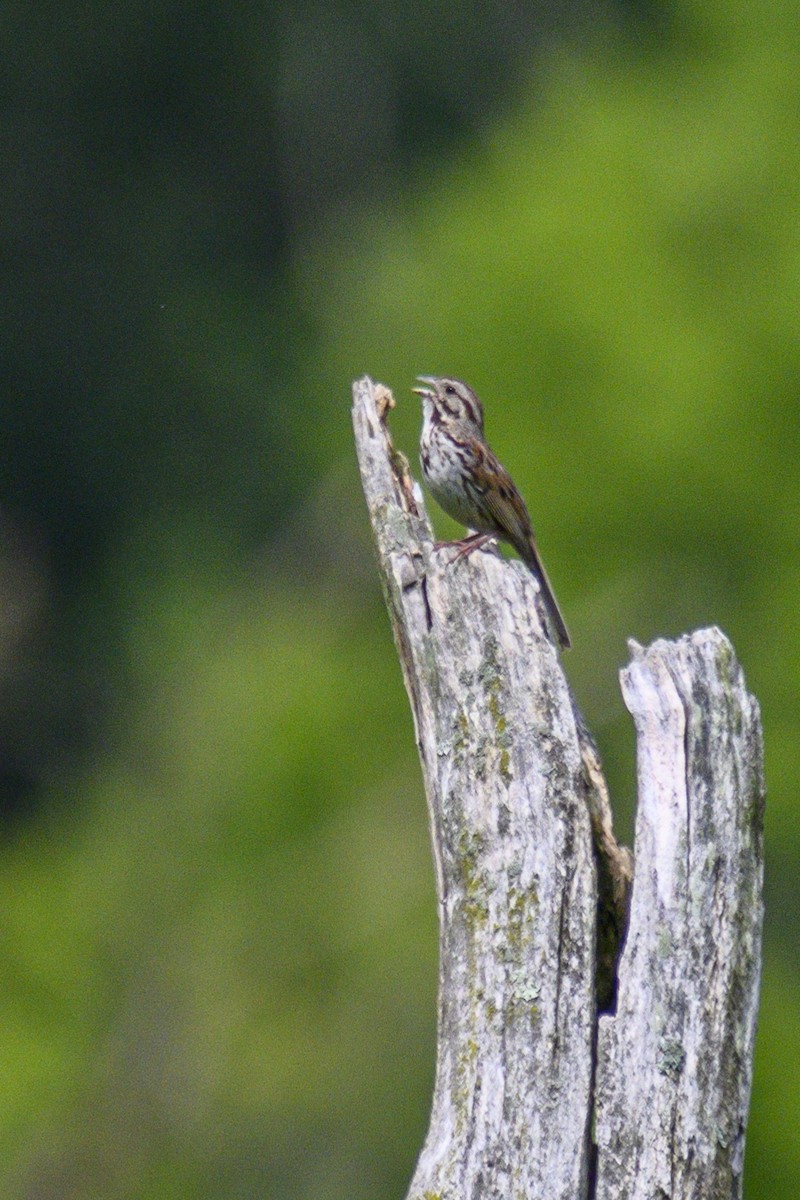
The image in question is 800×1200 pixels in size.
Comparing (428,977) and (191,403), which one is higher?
(191,403)

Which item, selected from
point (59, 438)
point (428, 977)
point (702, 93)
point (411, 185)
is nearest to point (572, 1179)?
point (428, 977)

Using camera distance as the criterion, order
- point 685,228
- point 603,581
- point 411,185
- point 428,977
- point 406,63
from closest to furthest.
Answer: point 428,977 < point 603,581 < point 685,228 < point 411,185 < point 406,63

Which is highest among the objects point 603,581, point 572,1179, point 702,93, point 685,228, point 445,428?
point 702,93

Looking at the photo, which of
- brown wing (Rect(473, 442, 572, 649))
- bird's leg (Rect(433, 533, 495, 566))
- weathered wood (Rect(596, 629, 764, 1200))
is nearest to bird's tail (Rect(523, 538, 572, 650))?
brown wing (Rect(473, 442, 572, 649))

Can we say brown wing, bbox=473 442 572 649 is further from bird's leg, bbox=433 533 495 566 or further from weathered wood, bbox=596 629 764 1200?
weathered wood, bbox=596 629 764 1200

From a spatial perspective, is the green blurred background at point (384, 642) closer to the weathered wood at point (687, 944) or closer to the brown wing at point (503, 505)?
the brown wing at point (503, 505)

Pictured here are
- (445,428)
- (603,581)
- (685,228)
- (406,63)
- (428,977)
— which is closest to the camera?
(445,428)

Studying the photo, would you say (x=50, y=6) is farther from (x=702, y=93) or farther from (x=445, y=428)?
(x=445, y=428)

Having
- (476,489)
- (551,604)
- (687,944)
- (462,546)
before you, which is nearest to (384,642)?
(476,489)

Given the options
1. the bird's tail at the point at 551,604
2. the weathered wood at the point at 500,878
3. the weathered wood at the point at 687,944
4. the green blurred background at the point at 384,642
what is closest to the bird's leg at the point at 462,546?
the weathered wood at the point at 500,878
